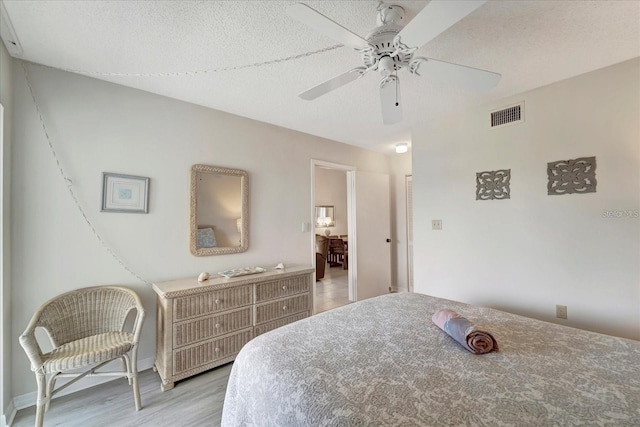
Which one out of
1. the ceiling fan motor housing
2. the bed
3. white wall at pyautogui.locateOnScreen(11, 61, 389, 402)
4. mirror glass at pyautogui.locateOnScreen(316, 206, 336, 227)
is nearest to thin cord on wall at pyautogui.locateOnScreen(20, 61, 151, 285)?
white wall at pyautogui.locateOnScreen(11, 61, 389, 402)

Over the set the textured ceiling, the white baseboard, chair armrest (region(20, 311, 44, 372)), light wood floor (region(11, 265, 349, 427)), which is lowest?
light wood floor (region(11, 265, 349, 427))

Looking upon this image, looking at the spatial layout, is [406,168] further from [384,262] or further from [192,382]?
[192,382]

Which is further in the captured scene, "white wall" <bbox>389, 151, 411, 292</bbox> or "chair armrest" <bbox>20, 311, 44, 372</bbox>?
"white wall" <bbox>389, 151, 411, 292</bbox>

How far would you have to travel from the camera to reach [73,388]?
196 cm

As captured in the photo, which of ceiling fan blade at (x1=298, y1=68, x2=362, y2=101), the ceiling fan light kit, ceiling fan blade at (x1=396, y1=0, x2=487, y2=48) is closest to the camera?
ceiling fan blade at (x1=396, y1=0, x2=487, y2=48)

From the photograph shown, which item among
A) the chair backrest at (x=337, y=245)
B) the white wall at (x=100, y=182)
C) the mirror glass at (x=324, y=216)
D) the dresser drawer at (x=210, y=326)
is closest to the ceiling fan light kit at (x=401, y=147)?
the white wall at (x=100, y=182)

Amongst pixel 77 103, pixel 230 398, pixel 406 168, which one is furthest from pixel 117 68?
pixel 406 168

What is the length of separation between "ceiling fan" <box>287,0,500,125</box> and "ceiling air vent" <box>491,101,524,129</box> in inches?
54.1

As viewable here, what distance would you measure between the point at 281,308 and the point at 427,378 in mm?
1869

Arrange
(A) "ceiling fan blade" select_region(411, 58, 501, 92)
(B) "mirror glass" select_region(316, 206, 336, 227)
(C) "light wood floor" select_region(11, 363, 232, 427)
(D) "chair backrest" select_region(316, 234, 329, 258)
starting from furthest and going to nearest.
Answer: (B) "mirror glass" select_region(316, 206, 336, 227) < (D) "chair backrest" select_region(316, 234, 329, 258) < (C) "light wood floor" select_region(11, 363, 232, 427) < (A) "ceiling fan blade" select_region(411, 58, 501, 92)

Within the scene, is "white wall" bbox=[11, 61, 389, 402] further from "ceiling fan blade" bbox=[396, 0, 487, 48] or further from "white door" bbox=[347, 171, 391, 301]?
"ceiling fan blade" bbox=[396, 0, 487, 48]

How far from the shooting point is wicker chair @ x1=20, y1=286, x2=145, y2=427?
1563mm

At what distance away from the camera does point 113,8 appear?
1.39 meters

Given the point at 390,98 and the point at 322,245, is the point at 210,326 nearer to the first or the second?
the point at 390,98
